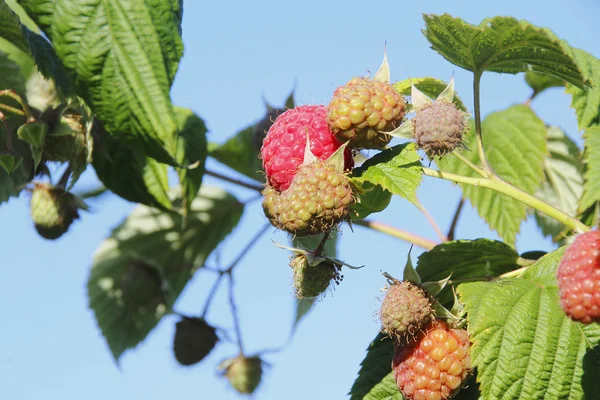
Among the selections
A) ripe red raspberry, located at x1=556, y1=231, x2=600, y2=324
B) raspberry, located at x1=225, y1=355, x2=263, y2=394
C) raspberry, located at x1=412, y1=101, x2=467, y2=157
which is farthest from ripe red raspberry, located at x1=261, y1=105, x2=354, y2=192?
raspberry, located at x1=225, y1=355, x2=263, y2=394

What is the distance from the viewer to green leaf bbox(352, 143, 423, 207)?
1909 millimetres

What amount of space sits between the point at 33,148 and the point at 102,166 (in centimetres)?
34

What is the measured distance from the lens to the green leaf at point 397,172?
191 centimetres

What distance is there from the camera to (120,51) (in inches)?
79.4

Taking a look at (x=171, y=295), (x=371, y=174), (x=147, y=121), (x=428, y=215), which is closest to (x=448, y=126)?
(x=371, y=174)

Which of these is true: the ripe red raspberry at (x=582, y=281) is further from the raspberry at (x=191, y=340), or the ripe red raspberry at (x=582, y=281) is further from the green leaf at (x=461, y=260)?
the raspberry at (x=191, y=340)

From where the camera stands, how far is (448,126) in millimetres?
2008

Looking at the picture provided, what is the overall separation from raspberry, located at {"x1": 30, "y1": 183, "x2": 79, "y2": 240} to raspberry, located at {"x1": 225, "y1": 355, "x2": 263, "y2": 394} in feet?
4.13

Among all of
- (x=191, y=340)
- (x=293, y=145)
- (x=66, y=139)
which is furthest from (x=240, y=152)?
(x=293, y=145)

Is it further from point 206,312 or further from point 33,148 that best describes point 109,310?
point 33,148

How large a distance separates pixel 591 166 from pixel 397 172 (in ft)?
2.25

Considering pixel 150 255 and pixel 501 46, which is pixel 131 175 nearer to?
pixel 150 255

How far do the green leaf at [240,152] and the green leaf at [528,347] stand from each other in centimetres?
186

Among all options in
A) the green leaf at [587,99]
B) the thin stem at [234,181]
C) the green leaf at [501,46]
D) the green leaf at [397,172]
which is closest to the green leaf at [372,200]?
the green leaf at [397,172]
